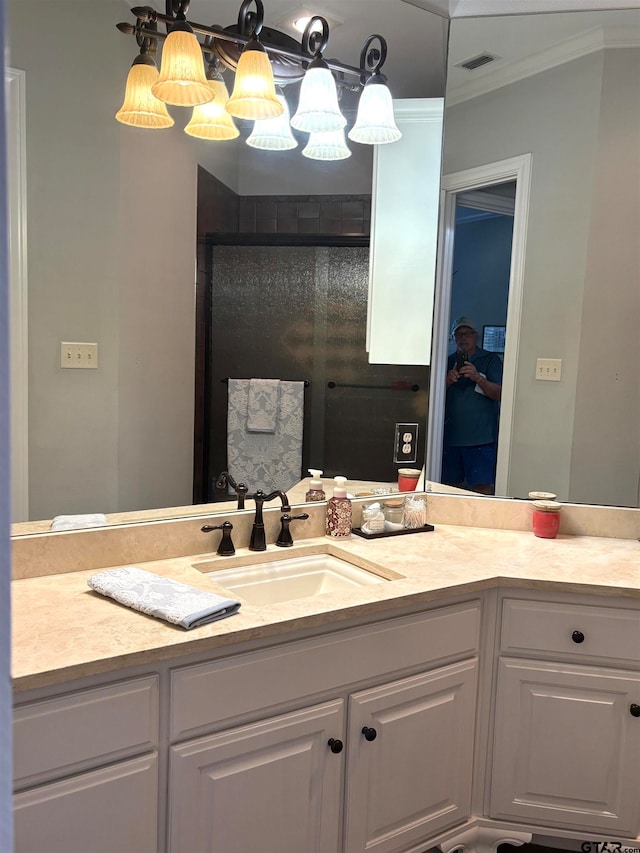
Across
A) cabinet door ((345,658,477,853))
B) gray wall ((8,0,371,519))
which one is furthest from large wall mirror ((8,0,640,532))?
cabinet door ((345,658,477,853))

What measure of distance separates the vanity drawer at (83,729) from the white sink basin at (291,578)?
0.53m

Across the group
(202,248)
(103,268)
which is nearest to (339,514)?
(202,248)

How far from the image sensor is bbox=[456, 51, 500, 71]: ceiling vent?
7.89ft

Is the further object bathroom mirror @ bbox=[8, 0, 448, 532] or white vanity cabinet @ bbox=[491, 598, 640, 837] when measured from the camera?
white vanity cabinet @ bbox=[491, 598, 640, 837]

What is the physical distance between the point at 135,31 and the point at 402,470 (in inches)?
59.3

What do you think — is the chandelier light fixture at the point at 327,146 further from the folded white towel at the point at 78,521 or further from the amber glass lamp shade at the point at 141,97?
the folded white towel at the point at 78,521

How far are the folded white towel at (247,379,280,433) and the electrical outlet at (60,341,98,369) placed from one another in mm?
484

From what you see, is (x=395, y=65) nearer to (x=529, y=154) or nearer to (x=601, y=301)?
(x=529, y=154)

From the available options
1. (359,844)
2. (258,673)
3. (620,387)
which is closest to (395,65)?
(620,387)

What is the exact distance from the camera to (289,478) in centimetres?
222

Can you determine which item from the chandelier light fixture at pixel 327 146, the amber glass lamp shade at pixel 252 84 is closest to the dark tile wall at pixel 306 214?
the chandelier light fixture at pixel 327 146

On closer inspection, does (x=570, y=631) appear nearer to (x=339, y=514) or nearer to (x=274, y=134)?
(x=339, y=514)

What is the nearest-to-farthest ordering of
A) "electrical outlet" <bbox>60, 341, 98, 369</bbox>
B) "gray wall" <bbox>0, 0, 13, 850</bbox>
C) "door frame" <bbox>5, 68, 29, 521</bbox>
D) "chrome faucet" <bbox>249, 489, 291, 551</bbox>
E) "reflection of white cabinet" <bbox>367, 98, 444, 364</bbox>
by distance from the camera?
"gray wall" <bbox>0, 0, 13, 850</bbox> < "door frame" <bbox>5, 68, 29, 521</bbox> < "electrical outlet" <bbox>60, 341, 98, 369</bbox> < "chrome faucet" <bbox>249, 489, 291, 551</bbox> < "reflection of white cabinet" <bbox>367, 98, 444, 364</bbox>

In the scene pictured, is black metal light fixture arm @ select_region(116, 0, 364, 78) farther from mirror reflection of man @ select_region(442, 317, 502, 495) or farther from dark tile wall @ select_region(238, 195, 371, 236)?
mirror reflection of man @ select_region(442, 317, 502, 495)
